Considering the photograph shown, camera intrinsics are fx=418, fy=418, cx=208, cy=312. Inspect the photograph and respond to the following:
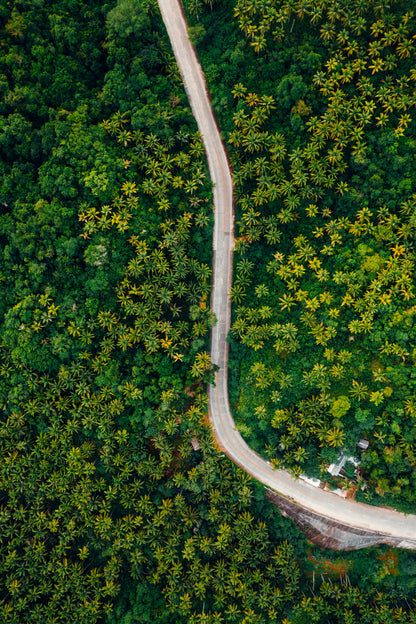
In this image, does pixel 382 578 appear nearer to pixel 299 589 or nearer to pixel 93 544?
pixel 299 589

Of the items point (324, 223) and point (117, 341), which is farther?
point (324, 223)

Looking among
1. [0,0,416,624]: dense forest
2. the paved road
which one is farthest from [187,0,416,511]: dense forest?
the paved road

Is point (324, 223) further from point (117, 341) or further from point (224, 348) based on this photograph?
point (117, 341)

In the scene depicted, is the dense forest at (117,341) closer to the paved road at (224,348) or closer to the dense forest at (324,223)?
the dense forest at (324,223)

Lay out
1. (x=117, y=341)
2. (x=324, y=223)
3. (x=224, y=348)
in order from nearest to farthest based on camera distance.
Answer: (x=117, y=341) < (x=324, y=223) < (x=224, y=348)

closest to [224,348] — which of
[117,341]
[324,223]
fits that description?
[117,341]

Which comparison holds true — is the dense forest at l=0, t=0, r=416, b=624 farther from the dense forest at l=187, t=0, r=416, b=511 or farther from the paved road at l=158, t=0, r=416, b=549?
the paved road at l=158, t=0, r=416, b=549

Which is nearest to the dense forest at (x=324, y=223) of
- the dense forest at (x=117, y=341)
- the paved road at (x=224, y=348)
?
the dense forest at (x=117, y=341)
